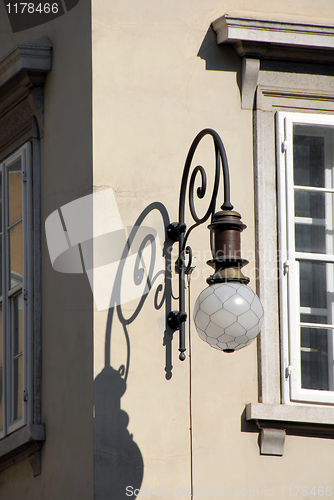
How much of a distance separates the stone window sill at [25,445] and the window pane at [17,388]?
0.68 ft

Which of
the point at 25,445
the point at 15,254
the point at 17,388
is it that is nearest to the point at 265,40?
the point at 15,254

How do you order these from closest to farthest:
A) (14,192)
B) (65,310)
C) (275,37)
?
(65,310) < (275,37) < (14,192)

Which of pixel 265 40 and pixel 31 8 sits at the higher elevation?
pixel 31 8

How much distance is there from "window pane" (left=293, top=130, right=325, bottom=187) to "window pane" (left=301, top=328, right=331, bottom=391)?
3.74ft

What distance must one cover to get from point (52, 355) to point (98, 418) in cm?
83

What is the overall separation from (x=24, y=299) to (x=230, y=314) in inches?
90.4

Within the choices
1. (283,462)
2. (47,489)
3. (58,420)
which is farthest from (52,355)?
(283,462)

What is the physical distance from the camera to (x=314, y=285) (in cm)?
694

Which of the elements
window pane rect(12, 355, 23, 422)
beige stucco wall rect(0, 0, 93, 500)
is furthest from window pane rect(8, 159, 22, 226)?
window pane rect(12, 355, 23, 422)

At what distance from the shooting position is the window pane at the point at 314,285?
272 inches

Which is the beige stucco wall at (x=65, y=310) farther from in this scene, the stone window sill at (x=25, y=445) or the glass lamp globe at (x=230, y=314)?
the glass lamp globe at (x=230, y=314)

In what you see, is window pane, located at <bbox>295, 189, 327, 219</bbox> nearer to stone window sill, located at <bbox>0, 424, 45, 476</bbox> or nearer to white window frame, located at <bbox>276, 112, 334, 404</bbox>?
white window frame, located at <bbox>276, 112, 334, 404</bbox>

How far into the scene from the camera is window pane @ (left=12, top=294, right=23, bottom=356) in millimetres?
7387

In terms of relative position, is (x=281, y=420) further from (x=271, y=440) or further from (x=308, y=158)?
(x=308, y=158)
